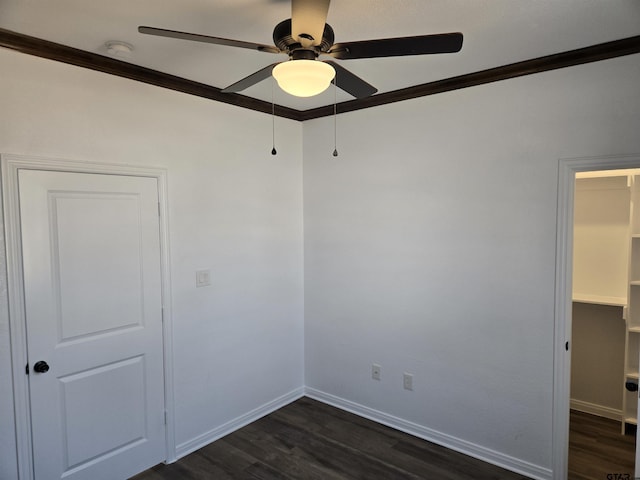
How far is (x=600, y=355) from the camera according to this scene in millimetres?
3447

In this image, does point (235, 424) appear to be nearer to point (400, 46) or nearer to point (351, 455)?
point (351, 455)

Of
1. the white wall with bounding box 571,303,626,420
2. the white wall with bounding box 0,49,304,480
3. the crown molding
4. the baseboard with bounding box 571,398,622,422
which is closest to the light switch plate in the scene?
the white wall with bounding box 0,49,304,480

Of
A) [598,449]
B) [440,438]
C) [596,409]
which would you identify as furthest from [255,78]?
[596,409]

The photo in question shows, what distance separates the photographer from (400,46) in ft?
4.99

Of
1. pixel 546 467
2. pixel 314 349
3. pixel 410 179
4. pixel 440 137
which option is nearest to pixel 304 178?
pixel 410 179

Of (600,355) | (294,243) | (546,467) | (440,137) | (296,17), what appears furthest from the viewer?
(294,243)

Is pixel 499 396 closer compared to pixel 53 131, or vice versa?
pixel 53 131

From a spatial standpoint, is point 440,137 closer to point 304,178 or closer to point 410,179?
point 410,179

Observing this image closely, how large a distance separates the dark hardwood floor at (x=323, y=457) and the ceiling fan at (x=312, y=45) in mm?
2444

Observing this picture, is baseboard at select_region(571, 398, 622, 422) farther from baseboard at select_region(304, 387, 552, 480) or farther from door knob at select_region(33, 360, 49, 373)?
door knob at select_region(33, 360, 49, 373)

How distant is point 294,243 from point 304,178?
0.61 metres

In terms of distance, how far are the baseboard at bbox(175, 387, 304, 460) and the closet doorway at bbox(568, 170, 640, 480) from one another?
2.27 metres

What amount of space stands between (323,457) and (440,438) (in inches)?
34.9

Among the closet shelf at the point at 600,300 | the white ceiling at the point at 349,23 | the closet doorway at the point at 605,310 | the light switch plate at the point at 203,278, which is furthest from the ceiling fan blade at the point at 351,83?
the closet shelf at the point at 600,300
